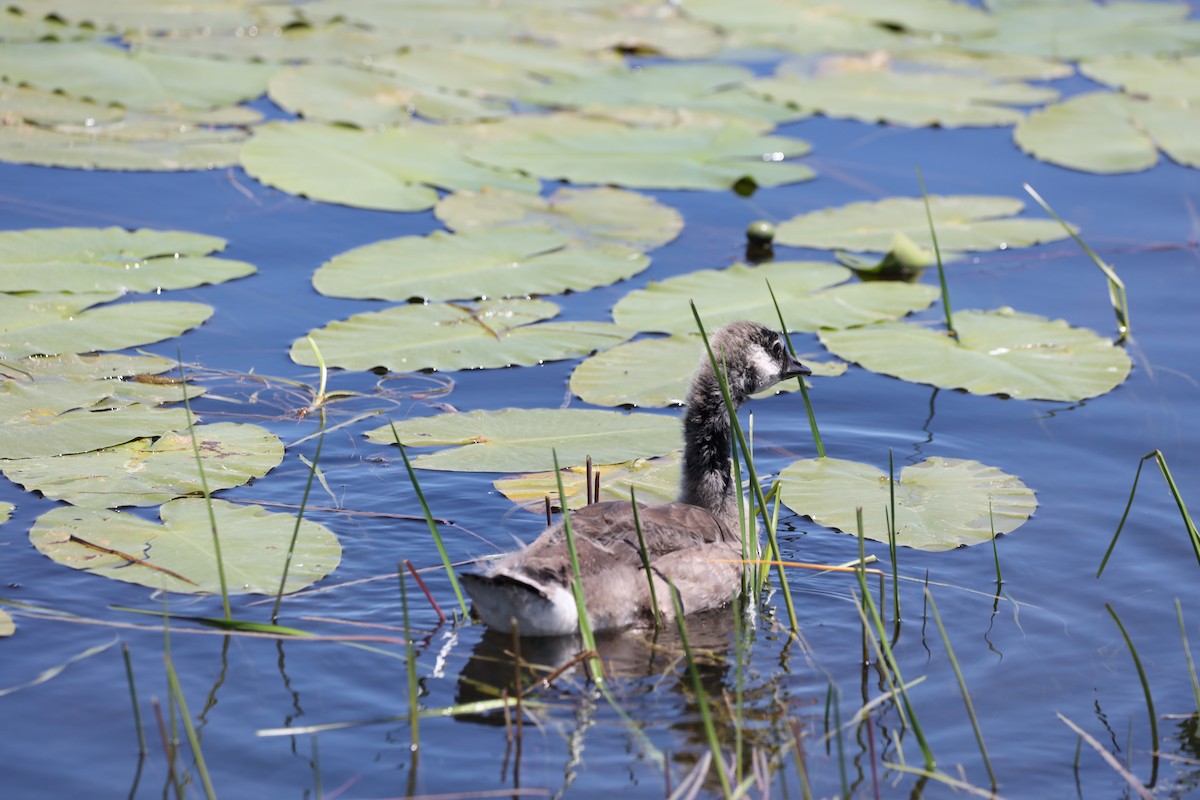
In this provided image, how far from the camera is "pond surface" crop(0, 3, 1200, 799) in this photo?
411 centimetres

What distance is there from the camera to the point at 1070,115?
10523mm

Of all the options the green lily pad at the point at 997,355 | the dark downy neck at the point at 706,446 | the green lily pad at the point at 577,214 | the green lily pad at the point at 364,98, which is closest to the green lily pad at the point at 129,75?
the green lily pad at the point at 364,98

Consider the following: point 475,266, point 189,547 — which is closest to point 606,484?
point 189,547

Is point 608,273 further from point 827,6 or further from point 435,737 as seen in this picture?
point 827,6

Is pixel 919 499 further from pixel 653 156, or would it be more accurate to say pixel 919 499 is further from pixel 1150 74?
pixel 1150 74

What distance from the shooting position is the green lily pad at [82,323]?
263 inches

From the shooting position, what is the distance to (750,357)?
19.1 ft

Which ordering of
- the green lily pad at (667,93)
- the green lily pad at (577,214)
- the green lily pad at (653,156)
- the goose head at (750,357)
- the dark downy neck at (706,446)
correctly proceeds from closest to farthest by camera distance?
the dark downy neck at (706,446) → the goose head at (750,357) → the green lily pad at (577,214) → the green lily pad at (653,156) → the green lily pad at (667,93)

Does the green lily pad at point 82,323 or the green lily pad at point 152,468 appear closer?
the green lily pad at point 152,468

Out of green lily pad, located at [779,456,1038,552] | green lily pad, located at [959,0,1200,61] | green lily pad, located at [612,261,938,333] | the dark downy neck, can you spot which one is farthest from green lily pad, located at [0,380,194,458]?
green lily pad, located at [959,0,1200,61]

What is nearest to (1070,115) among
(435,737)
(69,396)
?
(69,396)

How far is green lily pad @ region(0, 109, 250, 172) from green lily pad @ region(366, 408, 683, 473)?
340cm

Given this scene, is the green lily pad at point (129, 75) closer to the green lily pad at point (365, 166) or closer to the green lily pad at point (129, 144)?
the green lily pad at point (129, 144)

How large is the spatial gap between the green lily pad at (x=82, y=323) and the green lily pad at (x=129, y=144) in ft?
5.98
